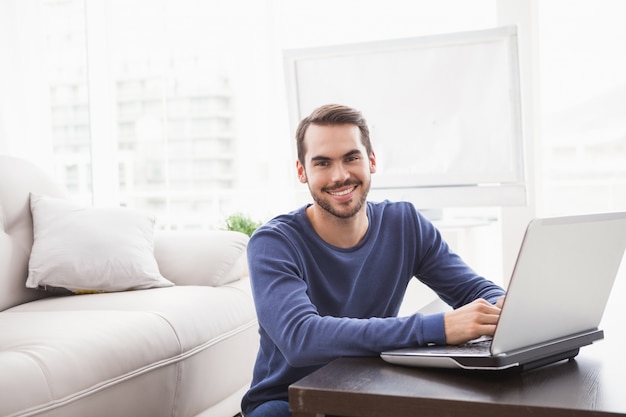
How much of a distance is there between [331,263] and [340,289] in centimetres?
6

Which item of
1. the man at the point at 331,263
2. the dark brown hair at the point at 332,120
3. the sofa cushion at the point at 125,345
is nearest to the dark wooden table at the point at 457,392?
the man at the point at 331,263

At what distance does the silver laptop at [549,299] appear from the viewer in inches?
43.8

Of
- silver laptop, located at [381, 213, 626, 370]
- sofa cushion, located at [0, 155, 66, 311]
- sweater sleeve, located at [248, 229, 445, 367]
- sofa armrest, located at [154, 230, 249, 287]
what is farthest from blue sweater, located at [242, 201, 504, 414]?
sofa cushion, located at [0, 155, 66, 311]

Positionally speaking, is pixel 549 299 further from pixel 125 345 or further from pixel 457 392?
pixel 125 345

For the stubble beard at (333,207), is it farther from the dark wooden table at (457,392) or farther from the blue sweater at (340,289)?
the dark wooden table at (457,392)

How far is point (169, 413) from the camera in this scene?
7.17 feet

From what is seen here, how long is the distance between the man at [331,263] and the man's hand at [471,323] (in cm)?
18

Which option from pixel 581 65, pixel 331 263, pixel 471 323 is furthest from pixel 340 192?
pixel 581 65

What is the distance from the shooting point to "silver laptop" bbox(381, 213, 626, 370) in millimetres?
1112

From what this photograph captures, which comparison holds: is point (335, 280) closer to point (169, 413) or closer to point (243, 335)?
point (169, 413)

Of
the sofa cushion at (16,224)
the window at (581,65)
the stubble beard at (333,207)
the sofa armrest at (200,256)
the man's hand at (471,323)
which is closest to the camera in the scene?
the man's hand at (471,323)

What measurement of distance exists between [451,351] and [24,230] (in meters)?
2.02

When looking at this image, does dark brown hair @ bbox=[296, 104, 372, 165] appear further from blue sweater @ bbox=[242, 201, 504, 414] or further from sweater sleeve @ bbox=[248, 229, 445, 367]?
sweater sleeve @ bbox=[248, 229, 445, 367]

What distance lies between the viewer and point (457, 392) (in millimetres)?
1035
